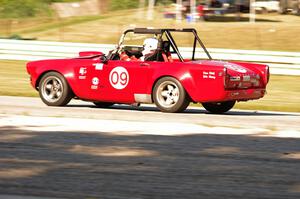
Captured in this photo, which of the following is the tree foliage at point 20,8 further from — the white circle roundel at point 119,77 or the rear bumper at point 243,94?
the rear bumper at point 243,94

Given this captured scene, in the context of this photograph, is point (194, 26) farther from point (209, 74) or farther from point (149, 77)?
point (209, 74)

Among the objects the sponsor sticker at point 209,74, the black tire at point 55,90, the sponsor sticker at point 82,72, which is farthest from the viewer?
the black tire at point 55,90

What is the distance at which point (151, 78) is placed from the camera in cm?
1295

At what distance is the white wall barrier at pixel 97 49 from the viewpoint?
73.7 ft

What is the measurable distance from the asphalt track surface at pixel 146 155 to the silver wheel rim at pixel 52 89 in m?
0.86

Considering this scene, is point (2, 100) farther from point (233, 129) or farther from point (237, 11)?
point (237, 11)

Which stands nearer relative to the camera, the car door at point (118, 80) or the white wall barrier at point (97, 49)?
the car door at point (118, 80)

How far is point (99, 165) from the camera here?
7.55 metres

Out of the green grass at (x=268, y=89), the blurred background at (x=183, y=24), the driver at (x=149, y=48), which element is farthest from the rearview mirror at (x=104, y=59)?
the blurred background at (x=183, y=24)

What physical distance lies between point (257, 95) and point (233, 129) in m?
2.21

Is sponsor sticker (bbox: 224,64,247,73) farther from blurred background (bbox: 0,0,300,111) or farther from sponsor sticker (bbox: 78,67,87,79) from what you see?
blurred background (bbox: 0,0,300,111)

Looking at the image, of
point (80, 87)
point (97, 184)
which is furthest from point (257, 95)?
point (97, 184)

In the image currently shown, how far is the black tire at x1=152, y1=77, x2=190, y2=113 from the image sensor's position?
1270 centimetres

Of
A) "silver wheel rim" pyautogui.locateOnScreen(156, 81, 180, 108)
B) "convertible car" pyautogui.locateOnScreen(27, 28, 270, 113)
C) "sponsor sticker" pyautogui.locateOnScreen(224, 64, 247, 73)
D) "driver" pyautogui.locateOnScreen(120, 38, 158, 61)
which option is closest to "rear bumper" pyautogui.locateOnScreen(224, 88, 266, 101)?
"convertible car" pyautogui.locateOnScreen(27, 28, 270, 113)
